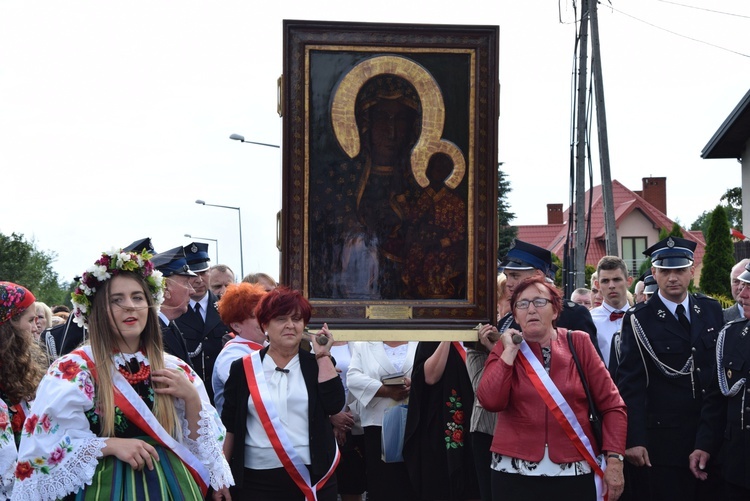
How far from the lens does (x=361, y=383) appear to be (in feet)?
26.7

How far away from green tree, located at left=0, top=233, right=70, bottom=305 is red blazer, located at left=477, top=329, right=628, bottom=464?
48.6 m

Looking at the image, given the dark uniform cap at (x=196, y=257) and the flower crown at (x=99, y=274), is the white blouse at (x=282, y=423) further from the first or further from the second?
the dark uniform cap at (x=196, y=257)

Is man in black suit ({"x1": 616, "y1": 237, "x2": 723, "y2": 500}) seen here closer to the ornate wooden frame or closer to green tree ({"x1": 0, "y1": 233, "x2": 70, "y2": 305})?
the ornate wooden frame

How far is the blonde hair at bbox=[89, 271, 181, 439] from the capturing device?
4.75 m

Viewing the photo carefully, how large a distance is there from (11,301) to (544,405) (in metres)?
3.15

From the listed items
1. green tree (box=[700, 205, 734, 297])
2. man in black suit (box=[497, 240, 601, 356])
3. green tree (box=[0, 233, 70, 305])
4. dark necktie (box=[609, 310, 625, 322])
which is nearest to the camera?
man in black suit (box=[497, 240, 601, 356])

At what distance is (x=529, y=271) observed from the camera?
23.4ft

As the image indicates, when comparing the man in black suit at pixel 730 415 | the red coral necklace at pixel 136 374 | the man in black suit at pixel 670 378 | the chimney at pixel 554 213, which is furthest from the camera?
the chimney at pixel 554 213

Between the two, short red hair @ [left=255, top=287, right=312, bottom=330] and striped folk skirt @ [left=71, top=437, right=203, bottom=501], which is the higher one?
short red hair @ [left=255, top=287, right=312, bottom=330]

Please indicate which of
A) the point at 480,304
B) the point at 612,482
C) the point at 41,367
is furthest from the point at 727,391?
the point at 41,367

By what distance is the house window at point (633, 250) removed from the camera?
54.7 meters

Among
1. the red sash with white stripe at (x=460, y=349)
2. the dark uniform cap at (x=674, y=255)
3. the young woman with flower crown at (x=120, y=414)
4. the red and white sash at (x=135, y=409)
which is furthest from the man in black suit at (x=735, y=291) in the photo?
the red and white sash at (x=135, y=409)

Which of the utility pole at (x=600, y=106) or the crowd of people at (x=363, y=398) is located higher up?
the utility pole at (x=600, y=106)

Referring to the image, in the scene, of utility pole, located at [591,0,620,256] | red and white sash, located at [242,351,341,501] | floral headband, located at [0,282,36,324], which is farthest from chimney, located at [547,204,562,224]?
floral headband, located at [0,282,36,324]
